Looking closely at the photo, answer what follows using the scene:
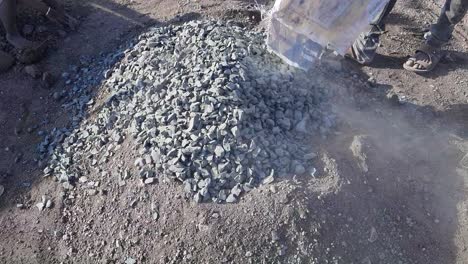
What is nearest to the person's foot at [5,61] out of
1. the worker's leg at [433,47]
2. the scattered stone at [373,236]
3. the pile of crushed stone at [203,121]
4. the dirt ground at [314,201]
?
the dirt ground at [314,201]

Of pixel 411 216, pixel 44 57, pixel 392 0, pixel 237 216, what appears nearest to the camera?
pixel 237 216

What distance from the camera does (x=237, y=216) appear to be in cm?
294

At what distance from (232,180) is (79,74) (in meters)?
1.96

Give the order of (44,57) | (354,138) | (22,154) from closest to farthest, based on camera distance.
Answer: (354,138) → (22,154) → (44,57)

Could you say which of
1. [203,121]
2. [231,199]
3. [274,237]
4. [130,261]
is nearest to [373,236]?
[274,237]

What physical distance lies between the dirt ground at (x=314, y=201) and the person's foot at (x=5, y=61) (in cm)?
6

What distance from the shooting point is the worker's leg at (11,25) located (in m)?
4.09

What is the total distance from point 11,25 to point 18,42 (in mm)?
165

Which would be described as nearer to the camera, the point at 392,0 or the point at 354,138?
the point at 354,138

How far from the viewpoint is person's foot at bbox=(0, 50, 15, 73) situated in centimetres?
419

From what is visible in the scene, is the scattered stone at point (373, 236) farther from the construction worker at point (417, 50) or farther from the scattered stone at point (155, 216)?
the construction worker at point (417, 50)

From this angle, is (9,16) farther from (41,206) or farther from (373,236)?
(373,236)

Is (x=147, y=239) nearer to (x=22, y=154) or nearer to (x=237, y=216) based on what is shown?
(x=237, y=216)

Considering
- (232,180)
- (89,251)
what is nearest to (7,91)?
(89,251)
